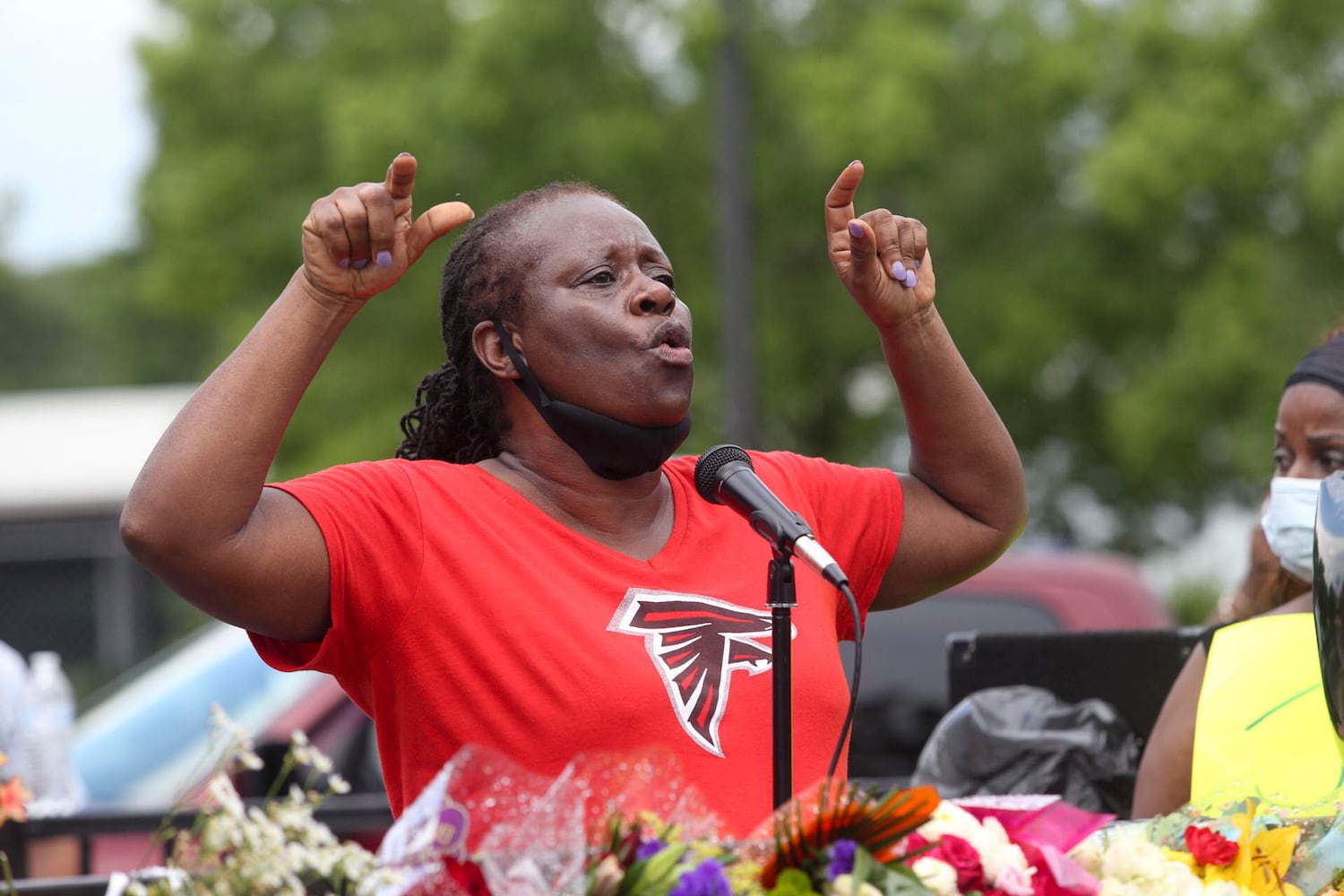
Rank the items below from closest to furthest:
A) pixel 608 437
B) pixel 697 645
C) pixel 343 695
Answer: pixel 697 645
pixel 608 437
pixel 343 695

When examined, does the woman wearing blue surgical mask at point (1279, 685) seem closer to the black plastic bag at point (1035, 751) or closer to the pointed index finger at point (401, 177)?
the black plastic bag at point (1035, 751)

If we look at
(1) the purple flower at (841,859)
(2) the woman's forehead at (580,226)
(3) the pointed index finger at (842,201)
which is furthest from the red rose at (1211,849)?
(2) the woman's forehead at (580,226)

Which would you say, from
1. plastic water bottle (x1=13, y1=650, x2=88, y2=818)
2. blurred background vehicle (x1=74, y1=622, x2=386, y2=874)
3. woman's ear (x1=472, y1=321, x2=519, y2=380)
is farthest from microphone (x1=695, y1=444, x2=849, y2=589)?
blurred background vehicle (x1=74, y1=622, x2=386, y2=874)

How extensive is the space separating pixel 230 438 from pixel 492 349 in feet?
2.17

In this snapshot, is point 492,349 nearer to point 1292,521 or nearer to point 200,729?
point 1292,521

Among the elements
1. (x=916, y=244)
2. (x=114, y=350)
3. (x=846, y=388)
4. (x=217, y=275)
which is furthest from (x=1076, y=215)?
(x=114, y=350)

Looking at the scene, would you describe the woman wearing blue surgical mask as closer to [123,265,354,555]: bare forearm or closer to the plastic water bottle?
[123,265,354,555]: bare forearm

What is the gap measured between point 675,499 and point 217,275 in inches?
421

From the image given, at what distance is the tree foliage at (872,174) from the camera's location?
11.6 metres

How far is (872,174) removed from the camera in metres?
12.1

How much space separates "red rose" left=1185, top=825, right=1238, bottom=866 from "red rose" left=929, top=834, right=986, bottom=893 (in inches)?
17.2

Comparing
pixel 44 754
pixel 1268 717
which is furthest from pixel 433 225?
pixel 44 754

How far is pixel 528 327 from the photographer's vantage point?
9.51 feet

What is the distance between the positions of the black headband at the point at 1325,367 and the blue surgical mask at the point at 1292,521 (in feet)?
0.71
